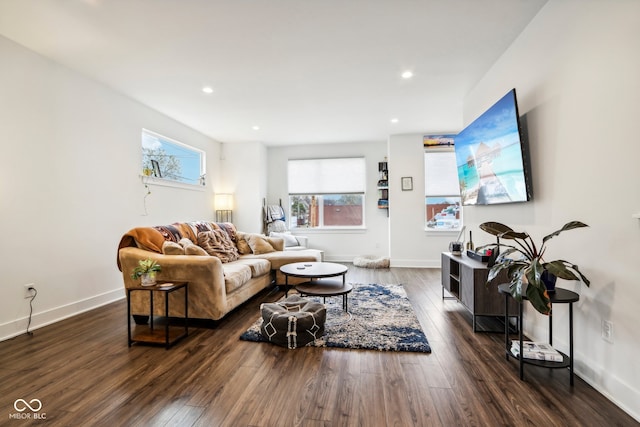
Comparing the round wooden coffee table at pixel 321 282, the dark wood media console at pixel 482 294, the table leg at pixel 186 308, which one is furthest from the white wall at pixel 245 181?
the dark wood media console at pixel 482 294

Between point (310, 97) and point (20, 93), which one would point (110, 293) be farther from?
point (310, 97)

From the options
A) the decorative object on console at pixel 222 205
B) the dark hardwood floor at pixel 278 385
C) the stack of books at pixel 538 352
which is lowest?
the dark hardwood floor at pixel 278 385

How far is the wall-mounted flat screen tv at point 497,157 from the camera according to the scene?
2.45m

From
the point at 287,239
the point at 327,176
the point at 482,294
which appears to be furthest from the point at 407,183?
the point at 482,294

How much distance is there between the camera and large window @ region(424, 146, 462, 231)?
5953 mm

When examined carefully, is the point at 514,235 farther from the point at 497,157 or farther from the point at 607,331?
the point at 497,157

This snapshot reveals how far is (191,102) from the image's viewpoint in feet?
13.7

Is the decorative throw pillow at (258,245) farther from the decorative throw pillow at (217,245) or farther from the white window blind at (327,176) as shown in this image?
the white window blind at (327,176)

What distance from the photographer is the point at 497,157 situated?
2781 millimetres

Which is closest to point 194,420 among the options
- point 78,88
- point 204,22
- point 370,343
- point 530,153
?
point 370,343

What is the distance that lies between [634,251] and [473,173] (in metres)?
1.92

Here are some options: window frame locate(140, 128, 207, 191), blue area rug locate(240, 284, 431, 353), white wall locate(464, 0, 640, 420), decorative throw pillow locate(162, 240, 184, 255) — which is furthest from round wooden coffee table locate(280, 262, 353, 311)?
window frame locate(140, 128, 207, 191)

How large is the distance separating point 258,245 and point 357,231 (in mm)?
2746

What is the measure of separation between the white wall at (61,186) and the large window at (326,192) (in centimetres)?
333
